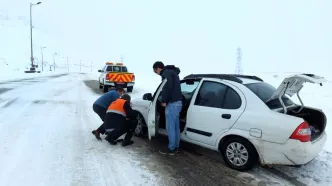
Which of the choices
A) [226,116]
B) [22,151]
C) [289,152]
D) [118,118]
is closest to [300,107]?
[289,152]

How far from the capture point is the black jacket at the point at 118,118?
5812mm

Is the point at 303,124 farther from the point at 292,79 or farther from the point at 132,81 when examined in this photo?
the point at 132,81

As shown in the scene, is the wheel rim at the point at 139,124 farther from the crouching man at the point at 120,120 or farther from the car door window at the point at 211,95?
the car door window at the point at 211,95

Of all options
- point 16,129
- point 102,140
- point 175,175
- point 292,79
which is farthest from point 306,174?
point 16,129

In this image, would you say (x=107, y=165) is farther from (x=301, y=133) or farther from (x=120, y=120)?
(x=301, y=133)

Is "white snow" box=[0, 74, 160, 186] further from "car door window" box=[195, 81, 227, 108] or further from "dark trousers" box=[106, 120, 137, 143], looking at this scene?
"car door window" box=[195, 81, 227, 108]

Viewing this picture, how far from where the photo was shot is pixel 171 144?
211 inches

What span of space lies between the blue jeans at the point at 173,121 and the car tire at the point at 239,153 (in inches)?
37.6

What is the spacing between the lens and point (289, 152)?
4.13 metres

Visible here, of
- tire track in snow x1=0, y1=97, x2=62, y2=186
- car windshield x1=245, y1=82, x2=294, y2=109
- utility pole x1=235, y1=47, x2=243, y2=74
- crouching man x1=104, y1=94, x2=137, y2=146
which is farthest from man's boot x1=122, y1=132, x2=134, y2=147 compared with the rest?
utility pole x1=235, y1=47, x2=243, y2=74

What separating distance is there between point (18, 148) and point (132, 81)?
1146 centimetres

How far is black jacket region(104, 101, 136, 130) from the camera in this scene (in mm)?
5812

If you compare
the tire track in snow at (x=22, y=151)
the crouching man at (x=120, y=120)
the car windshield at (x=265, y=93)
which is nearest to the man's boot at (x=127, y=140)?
the crouching man at (x=120, y=120)

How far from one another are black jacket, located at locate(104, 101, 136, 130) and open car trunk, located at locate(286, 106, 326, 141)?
9.66ft
